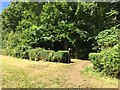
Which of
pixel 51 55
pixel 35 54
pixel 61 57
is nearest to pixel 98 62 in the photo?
pixel 61 57

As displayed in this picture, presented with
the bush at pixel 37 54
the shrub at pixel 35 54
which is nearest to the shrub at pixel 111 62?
the bush at pixel 37 54

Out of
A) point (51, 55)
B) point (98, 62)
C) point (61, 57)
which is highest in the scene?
point (51, 55)

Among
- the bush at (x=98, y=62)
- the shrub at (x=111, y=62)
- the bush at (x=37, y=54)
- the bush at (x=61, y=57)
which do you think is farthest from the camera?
the bush at (x=37, y=54)

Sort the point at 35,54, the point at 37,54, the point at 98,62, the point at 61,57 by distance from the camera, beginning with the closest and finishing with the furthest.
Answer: the point at 98,62, the point at 61,57, the point at 37,54, the point at 35,54

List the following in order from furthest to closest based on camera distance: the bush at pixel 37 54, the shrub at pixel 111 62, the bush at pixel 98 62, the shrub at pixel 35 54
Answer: the shrub at pixel 35 54 < the bush at pixel 37 54 < the bush at pixel 98 62 < the shrub at pixel 111 62

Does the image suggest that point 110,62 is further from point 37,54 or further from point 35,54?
point 35,54

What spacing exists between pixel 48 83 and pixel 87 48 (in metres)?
17.9

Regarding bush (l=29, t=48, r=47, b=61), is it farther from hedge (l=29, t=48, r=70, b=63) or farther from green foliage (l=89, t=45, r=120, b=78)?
green foliage (l=89, t=45, r=120, b=78)

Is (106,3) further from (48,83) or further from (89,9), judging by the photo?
(48,83)

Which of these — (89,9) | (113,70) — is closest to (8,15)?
(89,9)

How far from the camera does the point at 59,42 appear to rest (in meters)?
27.2

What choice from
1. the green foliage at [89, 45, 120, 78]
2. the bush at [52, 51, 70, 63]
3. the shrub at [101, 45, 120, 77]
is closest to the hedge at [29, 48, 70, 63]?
the bush at [52, 51, 70, 63]

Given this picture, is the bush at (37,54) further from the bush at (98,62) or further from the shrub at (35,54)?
the bush at (98,62)

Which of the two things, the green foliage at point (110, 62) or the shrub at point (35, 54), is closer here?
the green foliage at point (110, 62)
